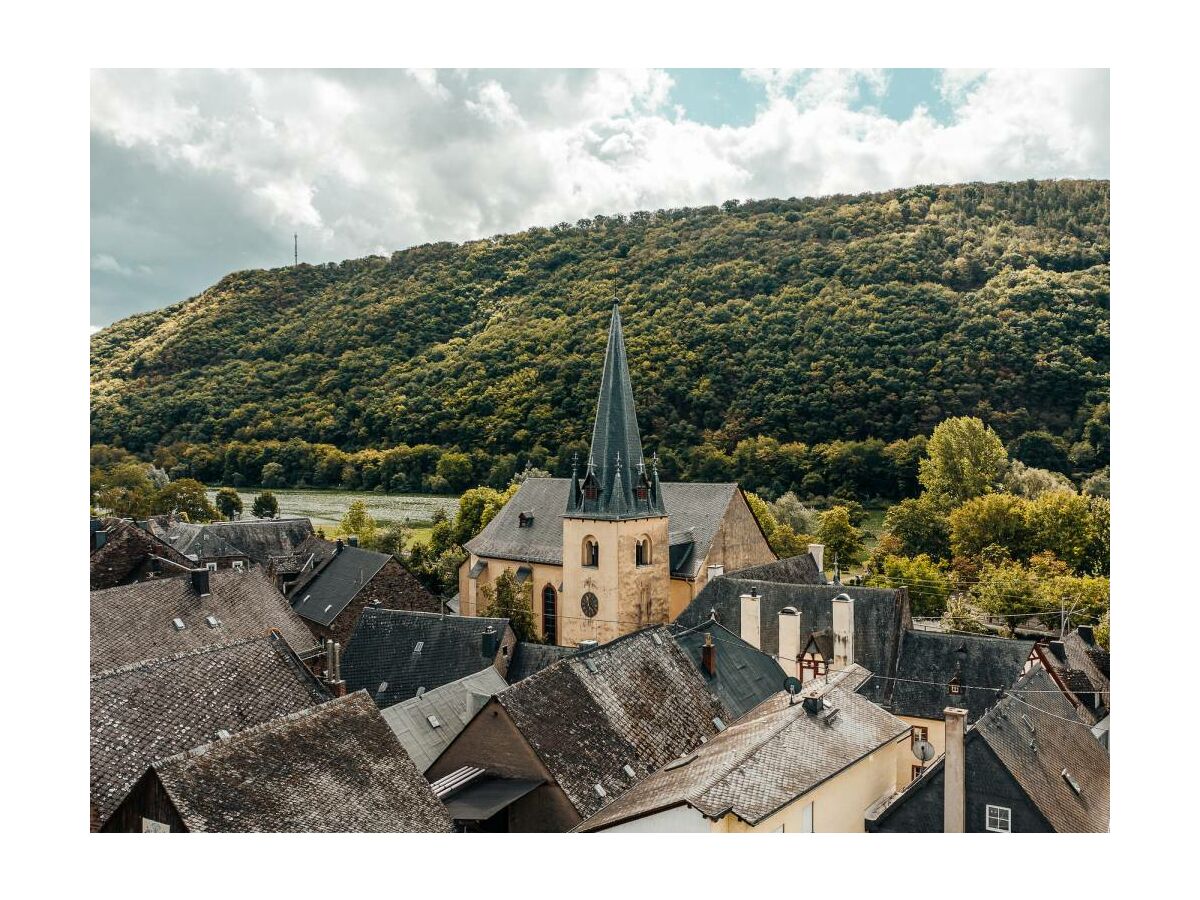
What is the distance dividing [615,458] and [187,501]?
1036 inches

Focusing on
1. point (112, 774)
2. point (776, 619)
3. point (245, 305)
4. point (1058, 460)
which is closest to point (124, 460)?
point (245, 305)

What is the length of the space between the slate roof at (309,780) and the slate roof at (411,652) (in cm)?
905

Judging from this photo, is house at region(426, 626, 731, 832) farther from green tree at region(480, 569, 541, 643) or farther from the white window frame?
green tree at region(480, 569, 541, 643)

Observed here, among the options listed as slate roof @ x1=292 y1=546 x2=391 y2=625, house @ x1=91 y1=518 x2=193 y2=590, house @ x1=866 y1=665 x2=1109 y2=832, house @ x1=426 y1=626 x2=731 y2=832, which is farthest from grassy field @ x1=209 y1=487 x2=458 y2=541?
house @ x1=866 y1=665 x2=1109 y2=832

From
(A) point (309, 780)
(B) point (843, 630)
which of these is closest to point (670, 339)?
(B) point (843, 630)

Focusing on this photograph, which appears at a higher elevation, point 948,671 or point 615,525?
point 615,525

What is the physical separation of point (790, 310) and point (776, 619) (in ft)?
96.7

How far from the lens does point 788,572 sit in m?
24.8

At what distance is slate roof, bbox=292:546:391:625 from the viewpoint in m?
24.8

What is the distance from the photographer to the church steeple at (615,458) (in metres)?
22.1

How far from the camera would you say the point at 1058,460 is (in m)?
36.7

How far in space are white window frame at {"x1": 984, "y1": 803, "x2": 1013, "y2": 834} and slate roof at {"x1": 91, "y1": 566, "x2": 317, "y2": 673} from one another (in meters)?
12.5

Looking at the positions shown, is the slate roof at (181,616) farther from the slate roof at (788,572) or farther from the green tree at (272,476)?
the green tree at (272,476)

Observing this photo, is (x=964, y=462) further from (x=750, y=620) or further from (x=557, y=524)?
(x=750, y=620)
